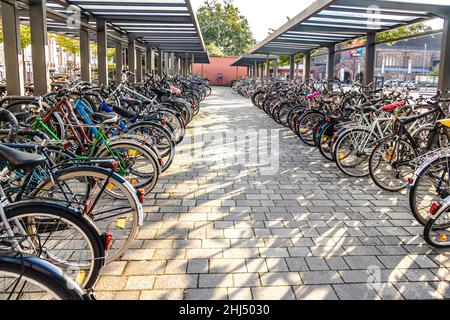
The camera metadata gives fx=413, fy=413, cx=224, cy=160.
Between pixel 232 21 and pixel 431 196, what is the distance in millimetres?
60734

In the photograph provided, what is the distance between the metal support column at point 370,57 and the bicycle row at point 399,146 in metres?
2.08

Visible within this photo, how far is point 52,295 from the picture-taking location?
1579mm

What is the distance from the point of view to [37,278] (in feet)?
5.11

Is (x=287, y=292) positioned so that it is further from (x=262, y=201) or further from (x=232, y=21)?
(x=232, y=21)

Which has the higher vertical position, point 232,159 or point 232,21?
point 232,21

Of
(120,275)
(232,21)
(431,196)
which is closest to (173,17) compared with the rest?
(431,196)

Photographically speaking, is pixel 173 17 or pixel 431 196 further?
pixel 173 17

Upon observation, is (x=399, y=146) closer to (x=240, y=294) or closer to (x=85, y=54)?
(x=240, y=294)

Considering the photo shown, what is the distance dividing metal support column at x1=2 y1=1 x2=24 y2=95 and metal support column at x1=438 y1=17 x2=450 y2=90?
6514 millimetres

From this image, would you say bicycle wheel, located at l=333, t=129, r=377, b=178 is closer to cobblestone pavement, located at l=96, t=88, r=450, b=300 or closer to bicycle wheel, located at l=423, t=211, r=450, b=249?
cobblestone pavement, located at l=96, t=88, r=450, b=300

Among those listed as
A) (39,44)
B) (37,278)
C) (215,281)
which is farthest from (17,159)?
(39,44)

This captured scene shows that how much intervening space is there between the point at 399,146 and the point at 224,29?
5966 cm

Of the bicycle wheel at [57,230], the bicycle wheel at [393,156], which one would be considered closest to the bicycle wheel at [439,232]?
the bicycle wheel at [393,156]
